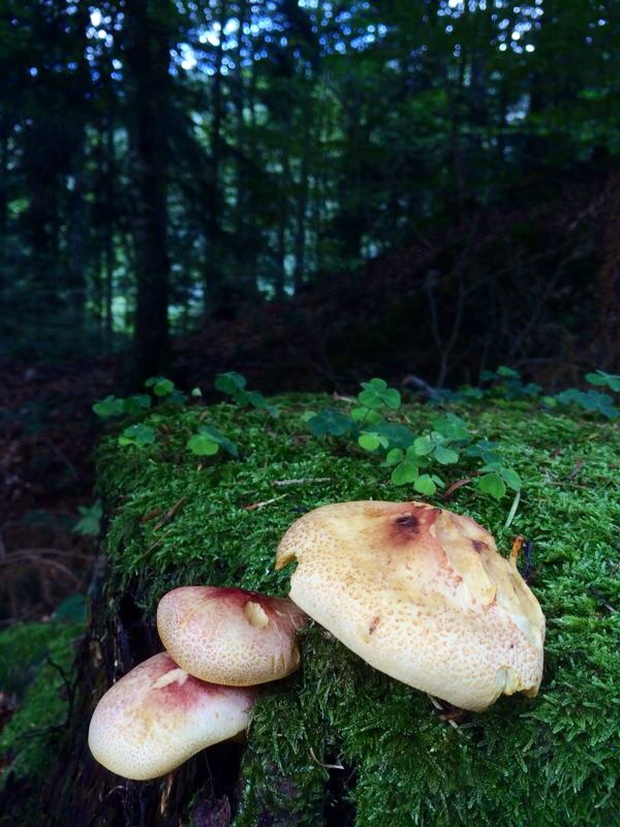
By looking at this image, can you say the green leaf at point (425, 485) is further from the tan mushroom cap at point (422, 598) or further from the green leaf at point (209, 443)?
the green leaf at point (209, 443)

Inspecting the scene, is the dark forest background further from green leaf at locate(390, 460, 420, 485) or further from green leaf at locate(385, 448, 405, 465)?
green leaf at locate(390, 460, 420, 485)

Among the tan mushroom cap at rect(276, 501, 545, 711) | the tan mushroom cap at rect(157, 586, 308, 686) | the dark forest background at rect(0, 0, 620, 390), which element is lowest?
the tan mushroom cap at rect(157, 586, 308, 686)

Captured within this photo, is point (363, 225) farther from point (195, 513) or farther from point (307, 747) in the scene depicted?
point (307, 747)

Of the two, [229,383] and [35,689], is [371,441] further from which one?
[35,689]

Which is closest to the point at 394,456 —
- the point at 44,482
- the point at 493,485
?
the point at 493,485

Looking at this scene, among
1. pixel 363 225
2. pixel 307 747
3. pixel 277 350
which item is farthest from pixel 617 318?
pixel 363 225

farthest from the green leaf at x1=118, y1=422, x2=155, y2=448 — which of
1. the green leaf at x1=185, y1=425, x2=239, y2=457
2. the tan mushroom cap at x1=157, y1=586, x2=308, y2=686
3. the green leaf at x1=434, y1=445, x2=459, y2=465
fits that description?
the green leaf at x1=434, y1=445, x2=459, y2=465
